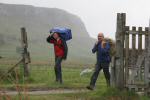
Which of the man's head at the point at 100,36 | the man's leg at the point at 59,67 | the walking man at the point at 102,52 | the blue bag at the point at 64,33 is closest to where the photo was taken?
the man's head at the point at 100,36

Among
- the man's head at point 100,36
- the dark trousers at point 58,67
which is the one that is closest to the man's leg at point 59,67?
the dark trousers at point 58,67

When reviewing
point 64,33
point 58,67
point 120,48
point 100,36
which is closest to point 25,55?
point 58,67

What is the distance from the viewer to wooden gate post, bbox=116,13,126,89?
48.8ft

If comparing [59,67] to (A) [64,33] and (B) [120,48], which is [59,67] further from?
(B) [120,48]

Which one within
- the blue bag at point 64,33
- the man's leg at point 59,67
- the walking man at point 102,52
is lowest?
the man's leg at point 59,67

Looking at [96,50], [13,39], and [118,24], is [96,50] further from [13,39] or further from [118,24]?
[13,39]

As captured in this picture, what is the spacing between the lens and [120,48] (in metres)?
14.9

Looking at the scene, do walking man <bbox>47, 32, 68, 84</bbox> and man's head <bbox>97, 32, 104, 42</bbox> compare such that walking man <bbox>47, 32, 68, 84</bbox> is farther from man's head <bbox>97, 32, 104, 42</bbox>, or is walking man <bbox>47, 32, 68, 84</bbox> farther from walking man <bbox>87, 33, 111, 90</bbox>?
man's head <bbox>97, 32, 104, 42</bbox>

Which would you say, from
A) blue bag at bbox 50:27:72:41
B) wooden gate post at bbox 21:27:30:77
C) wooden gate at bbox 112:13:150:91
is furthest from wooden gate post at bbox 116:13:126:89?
wooden gate post at bbox 21:27:30:77

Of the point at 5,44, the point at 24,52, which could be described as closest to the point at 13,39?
the point at 5,44

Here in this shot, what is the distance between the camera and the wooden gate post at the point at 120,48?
14859 mm

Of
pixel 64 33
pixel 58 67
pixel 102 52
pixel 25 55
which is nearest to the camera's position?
pixel 102 52

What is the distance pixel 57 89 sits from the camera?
711 inches

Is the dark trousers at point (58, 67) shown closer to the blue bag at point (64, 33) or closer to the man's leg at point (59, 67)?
the man's leg at point (59, 67)
